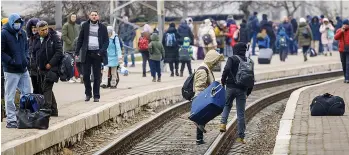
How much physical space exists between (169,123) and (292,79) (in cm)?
1303

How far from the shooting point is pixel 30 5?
1420 inches

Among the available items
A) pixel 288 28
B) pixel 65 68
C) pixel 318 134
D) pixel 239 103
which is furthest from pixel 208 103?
pixel 288 28

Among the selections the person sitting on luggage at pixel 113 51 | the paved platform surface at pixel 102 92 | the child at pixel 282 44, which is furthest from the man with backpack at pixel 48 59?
the child at pixel 282 44

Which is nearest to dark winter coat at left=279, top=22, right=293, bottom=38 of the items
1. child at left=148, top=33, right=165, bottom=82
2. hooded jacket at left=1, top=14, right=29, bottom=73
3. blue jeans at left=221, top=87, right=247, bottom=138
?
child at left=148, top=33, right=165, bottom=82

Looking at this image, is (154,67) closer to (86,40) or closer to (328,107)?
(86,40)

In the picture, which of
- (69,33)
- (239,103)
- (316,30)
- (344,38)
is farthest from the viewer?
(316,30)

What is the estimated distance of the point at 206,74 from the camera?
50.9 ft

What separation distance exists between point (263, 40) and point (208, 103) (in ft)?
81.2

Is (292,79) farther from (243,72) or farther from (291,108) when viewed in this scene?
(243,72)

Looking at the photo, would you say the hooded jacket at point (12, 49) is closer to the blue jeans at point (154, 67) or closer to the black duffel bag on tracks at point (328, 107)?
the black duffel bag on tracks at point (328, 107)

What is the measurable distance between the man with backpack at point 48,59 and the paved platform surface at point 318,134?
384 cm

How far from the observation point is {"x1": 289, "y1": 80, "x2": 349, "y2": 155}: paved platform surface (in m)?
13.4

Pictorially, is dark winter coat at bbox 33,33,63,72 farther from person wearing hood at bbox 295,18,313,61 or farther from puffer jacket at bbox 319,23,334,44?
puffer jacket at bbox 319,23,334,44

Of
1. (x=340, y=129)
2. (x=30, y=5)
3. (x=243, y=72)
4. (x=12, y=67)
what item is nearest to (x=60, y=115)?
(x=12, y=67)
